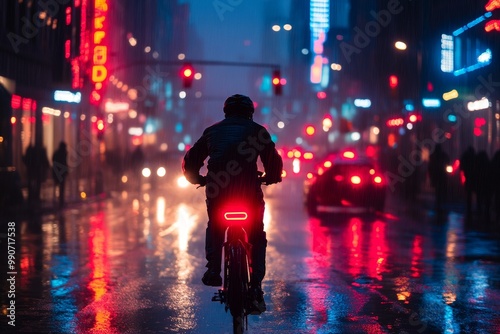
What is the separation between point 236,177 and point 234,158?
0.23m

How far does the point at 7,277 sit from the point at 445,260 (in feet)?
21.6

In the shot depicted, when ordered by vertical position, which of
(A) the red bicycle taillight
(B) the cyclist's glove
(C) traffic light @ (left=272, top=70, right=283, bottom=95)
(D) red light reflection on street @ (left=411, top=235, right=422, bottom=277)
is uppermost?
(C) traffic light @ (left=272, top=70, right=283, bottom=95)

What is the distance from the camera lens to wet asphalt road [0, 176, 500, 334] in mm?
8438

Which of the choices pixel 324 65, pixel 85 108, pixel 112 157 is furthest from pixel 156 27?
pixel 112 157

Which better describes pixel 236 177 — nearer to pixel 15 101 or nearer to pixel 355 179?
pixel 355 179

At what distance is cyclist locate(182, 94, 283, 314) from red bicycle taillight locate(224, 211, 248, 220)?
132 millimetres

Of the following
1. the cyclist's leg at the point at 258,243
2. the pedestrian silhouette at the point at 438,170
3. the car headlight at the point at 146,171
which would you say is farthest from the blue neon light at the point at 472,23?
the cyclist's leg at the point at 258,243

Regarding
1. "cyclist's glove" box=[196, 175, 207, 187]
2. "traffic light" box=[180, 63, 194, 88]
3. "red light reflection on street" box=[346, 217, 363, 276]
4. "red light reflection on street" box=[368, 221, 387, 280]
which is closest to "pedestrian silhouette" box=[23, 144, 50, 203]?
"traffic light" box=[180, 63, 194, 88]

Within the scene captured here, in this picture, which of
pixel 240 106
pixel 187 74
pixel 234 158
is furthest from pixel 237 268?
pixel 187 74

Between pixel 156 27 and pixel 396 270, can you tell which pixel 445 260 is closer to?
pixel 396 270

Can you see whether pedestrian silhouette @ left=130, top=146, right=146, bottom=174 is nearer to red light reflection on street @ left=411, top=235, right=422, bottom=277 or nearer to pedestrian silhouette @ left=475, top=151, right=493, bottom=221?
pedestrian silhouette @ left=475, top=151, right=493, bottom=221

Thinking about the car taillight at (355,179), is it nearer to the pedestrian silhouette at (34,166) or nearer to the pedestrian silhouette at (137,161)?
the pedestrian silhouette at (34,166)

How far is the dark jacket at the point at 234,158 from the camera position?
7633 mm

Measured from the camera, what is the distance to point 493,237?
1891cm
